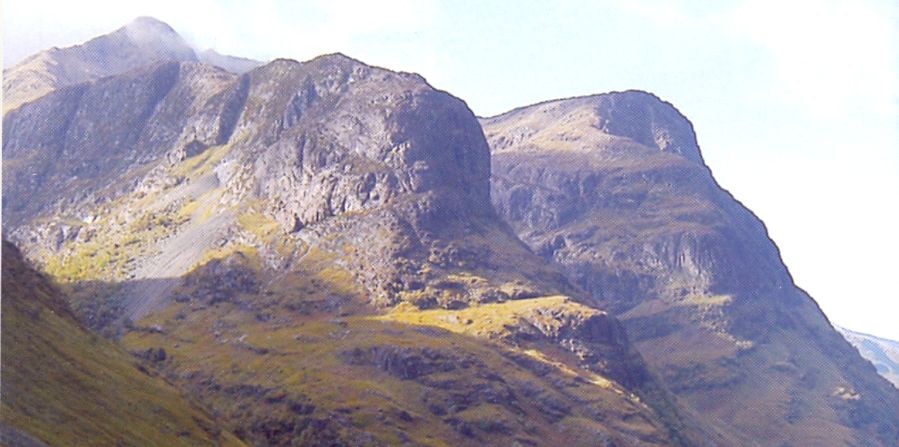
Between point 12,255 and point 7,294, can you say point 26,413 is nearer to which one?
point 7,294

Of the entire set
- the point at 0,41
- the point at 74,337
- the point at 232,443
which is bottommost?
the point at 232,443

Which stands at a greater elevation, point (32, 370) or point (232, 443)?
point (32, 370)

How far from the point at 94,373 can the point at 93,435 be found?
106ft

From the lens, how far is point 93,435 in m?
120

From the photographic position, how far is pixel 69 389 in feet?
443

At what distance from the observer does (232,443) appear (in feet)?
562

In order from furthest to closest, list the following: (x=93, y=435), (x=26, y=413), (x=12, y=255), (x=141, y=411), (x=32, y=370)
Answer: (x=12, y=255)
(x=141, y=411)
(x=32, y=370)
(x=93, y=435)
(x=26, y=413)

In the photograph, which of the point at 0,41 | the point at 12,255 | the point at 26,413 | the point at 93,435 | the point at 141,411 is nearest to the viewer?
the point at 0,41

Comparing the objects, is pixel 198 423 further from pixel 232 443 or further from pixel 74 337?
pixel 74 337

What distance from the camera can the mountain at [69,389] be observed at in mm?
113656

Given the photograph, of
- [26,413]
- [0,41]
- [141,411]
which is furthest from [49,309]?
[0,41]

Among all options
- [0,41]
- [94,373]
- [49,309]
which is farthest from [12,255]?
[0,41]

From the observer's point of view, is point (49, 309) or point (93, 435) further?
point (49, 309)

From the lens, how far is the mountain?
373 feet
